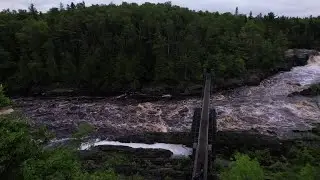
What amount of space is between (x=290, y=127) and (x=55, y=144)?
26.7 meters

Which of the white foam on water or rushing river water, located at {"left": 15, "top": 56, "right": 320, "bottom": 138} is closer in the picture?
the white foam on water

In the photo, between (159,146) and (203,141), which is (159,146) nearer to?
(159,146)

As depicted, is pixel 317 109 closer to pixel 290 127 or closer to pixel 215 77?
pixel 290 127

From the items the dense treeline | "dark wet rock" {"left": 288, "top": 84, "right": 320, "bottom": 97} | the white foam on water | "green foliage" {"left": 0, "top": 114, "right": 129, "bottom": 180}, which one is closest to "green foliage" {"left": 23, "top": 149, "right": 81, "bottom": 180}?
"green foliage" {"left": 0, "top": 114, "right": 129, "bottom": 180}

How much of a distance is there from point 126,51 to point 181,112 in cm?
2556

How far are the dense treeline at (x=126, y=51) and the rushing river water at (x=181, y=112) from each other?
28.2 ft

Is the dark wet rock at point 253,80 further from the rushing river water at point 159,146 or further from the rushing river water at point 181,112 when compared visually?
the rushing river water at point 159,146

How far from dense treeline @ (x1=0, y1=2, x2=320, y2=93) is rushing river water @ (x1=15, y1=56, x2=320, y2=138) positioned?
861 cm

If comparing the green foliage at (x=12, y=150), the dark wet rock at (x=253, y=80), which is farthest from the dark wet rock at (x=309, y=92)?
the green foliage at (x=12, y=150)

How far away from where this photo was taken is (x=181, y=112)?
5644 centimetres

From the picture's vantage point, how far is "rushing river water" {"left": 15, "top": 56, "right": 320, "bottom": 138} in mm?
48938

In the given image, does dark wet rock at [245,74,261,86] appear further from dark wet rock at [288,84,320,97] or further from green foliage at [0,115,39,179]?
green foliage at [0,115,39,179]

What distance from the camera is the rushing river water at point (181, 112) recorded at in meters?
48.9

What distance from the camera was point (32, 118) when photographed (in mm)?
55250
